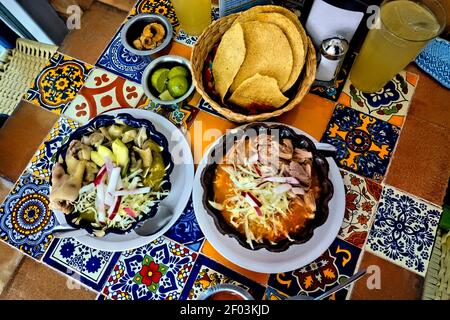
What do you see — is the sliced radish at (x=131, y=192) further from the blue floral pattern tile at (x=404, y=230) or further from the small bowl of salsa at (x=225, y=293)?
the blue floral pattern tile at (x=404, y=230)

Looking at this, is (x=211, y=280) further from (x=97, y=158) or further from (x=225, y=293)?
(x=97, y=158)

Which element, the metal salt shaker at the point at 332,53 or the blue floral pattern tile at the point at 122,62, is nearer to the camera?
the metal salt shaker at the point at 332,53

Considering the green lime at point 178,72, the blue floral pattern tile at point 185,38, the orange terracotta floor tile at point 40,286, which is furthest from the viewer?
the blue floral pattern tile at point 185,38

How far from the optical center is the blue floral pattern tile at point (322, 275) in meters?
1.36

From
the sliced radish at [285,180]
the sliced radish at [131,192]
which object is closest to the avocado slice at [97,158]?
the sliced radish at [131,192]

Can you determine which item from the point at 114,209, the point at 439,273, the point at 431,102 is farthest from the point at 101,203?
the point at 431,102

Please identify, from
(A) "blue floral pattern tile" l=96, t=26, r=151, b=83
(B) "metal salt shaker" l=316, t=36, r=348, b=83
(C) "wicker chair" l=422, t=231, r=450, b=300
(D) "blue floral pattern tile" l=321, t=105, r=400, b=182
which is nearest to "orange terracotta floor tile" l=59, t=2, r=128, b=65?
(A) "blue floral pattern tile" l=96, t=26, r=151, b=83

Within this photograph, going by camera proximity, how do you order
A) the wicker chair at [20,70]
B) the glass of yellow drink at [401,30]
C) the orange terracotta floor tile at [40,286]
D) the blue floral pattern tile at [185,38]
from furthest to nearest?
the wicker chair at [20,70], the blue floral pattern tile at [185,38], the orange terracotta floor tile at [40,286], the glass of yellow drink at [401,30]

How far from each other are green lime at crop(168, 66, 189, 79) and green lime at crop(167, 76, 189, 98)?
16 millimetres

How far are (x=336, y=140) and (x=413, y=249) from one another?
51 centimetres

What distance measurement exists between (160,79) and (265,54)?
1.48ft

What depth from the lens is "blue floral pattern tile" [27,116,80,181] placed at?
1.58m

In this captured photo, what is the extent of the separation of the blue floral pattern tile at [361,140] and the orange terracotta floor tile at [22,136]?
1263 mm

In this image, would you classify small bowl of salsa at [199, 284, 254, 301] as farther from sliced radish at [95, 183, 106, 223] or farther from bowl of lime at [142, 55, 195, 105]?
bowl of lime at [142, 55, 195, 105]
